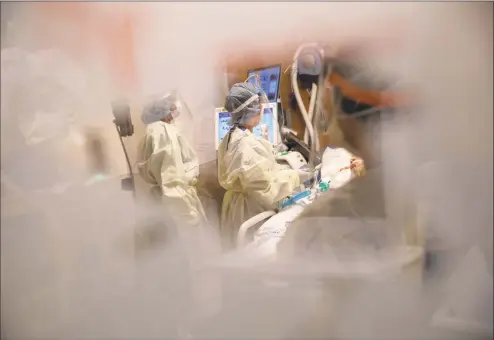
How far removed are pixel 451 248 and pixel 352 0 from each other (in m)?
0.58

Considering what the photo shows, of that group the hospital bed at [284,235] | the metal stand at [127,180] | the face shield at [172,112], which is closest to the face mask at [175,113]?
the face shield at [172,112]

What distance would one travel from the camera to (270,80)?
1019 mm

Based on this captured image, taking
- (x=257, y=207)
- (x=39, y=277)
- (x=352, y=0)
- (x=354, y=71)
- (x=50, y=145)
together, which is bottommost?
(x=39, y=277)

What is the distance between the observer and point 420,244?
102cm

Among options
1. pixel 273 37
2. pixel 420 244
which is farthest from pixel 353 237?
pixel 273 37

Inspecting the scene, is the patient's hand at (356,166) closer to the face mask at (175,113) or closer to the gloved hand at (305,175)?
the gloved hand at (305,175)

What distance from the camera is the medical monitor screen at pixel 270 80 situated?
1.02 m

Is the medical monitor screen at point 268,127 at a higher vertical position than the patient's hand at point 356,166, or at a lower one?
higher

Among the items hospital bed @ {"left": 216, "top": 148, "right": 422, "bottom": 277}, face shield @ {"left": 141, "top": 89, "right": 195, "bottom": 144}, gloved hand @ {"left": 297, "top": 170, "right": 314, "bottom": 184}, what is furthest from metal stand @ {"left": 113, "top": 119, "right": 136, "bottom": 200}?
gloved hand @ {"left": 297, "top": 170, "right": 314, "bottom": 184}

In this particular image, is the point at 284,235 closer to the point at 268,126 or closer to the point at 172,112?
the point at 268,126

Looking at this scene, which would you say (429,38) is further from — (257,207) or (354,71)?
(257,207)

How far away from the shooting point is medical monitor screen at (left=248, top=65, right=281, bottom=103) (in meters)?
1.02

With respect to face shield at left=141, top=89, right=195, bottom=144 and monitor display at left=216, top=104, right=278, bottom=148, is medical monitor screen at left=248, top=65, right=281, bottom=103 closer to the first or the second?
monitor display at left=216, top=104, right=278, bottom=148

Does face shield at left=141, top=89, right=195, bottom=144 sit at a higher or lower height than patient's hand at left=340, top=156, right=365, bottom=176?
higher
